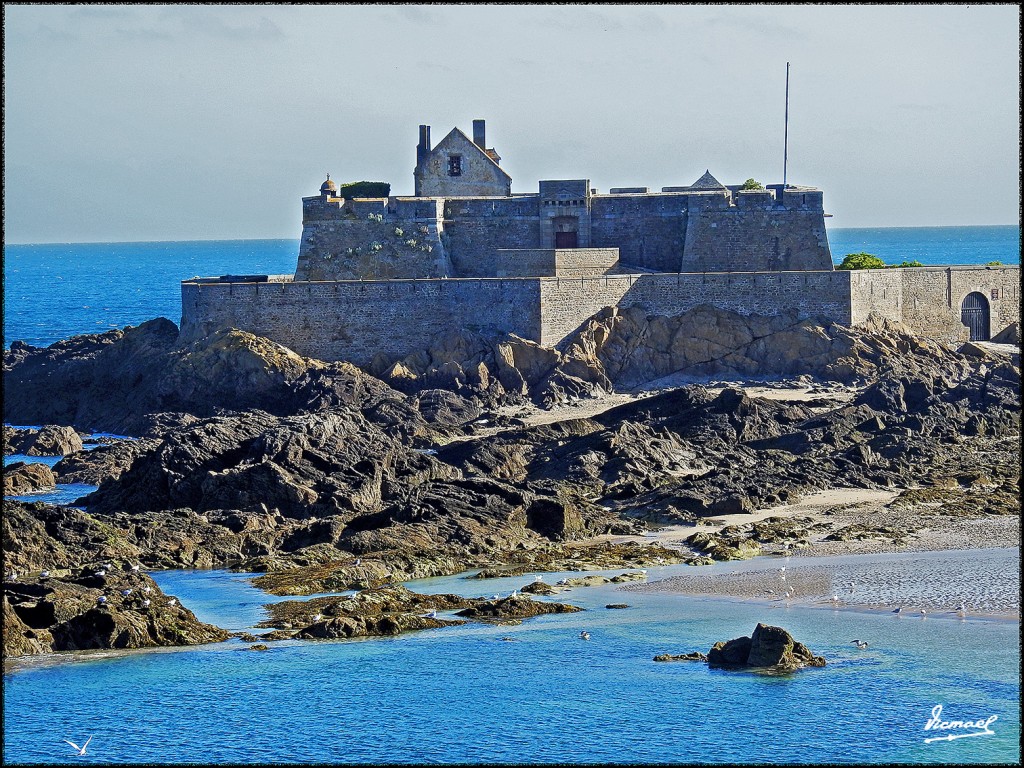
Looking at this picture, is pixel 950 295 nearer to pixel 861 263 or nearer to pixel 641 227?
pixel 861 263

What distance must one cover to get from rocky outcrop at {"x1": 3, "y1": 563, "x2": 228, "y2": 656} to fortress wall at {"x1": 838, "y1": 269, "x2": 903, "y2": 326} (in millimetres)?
25759

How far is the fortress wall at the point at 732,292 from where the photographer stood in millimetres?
43062

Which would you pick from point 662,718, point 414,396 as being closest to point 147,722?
point 662,718

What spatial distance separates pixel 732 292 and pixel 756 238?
374 cm

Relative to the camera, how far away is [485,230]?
154 ft

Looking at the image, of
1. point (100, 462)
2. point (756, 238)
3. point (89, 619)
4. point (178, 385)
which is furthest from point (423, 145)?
point (89, 619)

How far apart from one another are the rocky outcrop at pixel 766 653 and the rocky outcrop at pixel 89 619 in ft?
20.8

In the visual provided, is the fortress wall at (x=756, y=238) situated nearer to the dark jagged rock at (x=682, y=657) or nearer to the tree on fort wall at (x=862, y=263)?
the tree on fort wall at (x=862, y=263)

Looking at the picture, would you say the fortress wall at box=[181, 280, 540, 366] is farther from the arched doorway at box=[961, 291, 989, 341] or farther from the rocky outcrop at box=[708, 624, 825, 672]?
the rocky outcrop at box=[708, 624, 825, 672]

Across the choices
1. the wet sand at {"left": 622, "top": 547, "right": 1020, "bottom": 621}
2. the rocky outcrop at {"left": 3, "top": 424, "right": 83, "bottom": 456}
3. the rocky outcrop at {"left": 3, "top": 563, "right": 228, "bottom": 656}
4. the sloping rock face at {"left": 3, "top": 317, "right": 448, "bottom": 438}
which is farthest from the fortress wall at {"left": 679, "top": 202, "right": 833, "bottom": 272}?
the rocky outcrop at {"left": 3, "top": 563, "right": 228, "bottom": 656}

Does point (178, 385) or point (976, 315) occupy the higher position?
point (976, 315)

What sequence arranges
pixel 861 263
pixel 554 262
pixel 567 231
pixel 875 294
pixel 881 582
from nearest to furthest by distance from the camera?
pixel 881 582, pixel 554 262, pixel 875 294, pixel 567 231, pixel 861 263

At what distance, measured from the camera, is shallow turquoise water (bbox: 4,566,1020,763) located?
17453 mm

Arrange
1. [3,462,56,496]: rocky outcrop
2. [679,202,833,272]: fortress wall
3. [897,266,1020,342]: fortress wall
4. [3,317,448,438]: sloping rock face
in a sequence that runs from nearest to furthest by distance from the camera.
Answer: [3,462,56,496]: rocky outcrop → [3,317,448,438]: sloping rock face → [897,266,1020,342]: fortress wall → [679,202,833,272]: fortress wall
